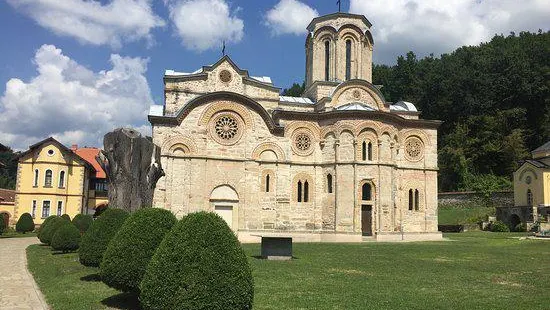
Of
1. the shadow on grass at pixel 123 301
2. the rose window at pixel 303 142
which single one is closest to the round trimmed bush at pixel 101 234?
the shadow on grass at pixel 123 301

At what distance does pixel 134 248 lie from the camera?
832 cm

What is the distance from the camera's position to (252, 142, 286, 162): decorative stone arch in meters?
26.6

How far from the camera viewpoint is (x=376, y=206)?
2630 cm

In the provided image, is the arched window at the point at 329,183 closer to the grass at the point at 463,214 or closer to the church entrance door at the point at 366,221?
the church entrance door at the point at 366,221

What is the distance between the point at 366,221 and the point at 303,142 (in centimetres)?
565

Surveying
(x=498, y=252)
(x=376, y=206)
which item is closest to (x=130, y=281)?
(x=498, y=252)

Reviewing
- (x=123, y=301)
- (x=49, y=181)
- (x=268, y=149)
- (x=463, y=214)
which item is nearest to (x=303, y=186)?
(x=268, y=149)

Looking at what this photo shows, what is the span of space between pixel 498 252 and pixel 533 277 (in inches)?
289

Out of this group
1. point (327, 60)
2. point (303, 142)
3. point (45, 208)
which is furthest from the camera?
point (45, 208)

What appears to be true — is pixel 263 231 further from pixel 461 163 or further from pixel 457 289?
pixel 461 163

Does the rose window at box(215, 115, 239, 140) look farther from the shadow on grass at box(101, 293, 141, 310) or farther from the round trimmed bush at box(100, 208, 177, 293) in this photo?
the round trimmed bush at box(100, 208, 177, 293)

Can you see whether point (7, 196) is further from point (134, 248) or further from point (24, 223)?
point (134, 248)

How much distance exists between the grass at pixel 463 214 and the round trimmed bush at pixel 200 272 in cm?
3508

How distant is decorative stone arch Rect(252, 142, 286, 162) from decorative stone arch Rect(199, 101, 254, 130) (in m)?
1.17
